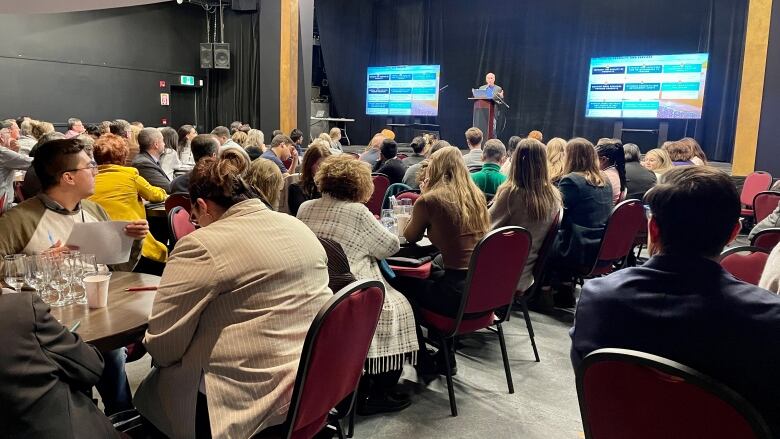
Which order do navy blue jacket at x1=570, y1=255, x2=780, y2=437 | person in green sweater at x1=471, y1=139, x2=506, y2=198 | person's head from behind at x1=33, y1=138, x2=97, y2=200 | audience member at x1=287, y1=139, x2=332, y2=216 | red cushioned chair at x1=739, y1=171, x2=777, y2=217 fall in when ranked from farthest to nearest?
red cushioned chair at x1=739, y1=171, x2=777, y2=217, person in green sweater at x1=471, y1=139, x2=506, y2=198, audience member at x1=287, y1=139, x2=332, y2=216, person's head from behind at x1=33, y1=138, x2=97, y2=200, navy blue jacket at x1=570, y1=255, x2=780, y2=437

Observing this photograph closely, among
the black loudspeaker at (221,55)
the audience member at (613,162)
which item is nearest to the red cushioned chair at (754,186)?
the audience member at (613,162)

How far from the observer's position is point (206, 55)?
12367 mm

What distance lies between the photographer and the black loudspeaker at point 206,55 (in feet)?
40.5

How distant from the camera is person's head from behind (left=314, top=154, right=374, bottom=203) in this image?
2.55m

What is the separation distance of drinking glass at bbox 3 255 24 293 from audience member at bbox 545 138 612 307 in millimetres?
3324

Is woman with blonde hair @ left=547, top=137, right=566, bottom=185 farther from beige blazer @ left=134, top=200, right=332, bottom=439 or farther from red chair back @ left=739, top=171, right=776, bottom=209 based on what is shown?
beige blazer @ left=134, top=200, right=332, bottom=439

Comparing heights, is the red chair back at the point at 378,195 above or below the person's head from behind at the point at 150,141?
below

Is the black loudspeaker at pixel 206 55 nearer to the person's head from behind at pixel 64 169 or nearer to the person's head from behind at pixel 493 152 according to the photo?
the person's head from behind at pixel 493 152

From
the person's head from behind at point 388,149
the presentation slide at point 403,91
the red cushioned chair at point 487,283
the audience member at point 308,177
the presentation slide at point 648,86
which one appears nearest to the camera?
the red cushioned chair at point 487,283

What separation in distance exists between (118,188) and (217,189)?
87.0 inches

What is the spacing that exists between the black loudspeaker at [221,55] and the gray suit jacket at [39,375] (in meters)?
12.1

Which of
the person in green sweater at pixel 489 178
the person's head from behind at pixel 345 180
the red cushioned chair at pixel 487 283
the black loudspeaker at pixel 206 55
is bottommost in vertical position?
the red cushioned chair at pixel 487 283

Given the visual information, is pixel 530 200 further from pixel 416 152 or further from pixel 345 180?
pixel 416 152

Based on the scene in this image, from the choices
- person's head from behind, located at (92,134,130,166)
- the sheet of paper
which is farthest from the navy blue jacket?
person's head from behind, located at (92,134,130,166)
